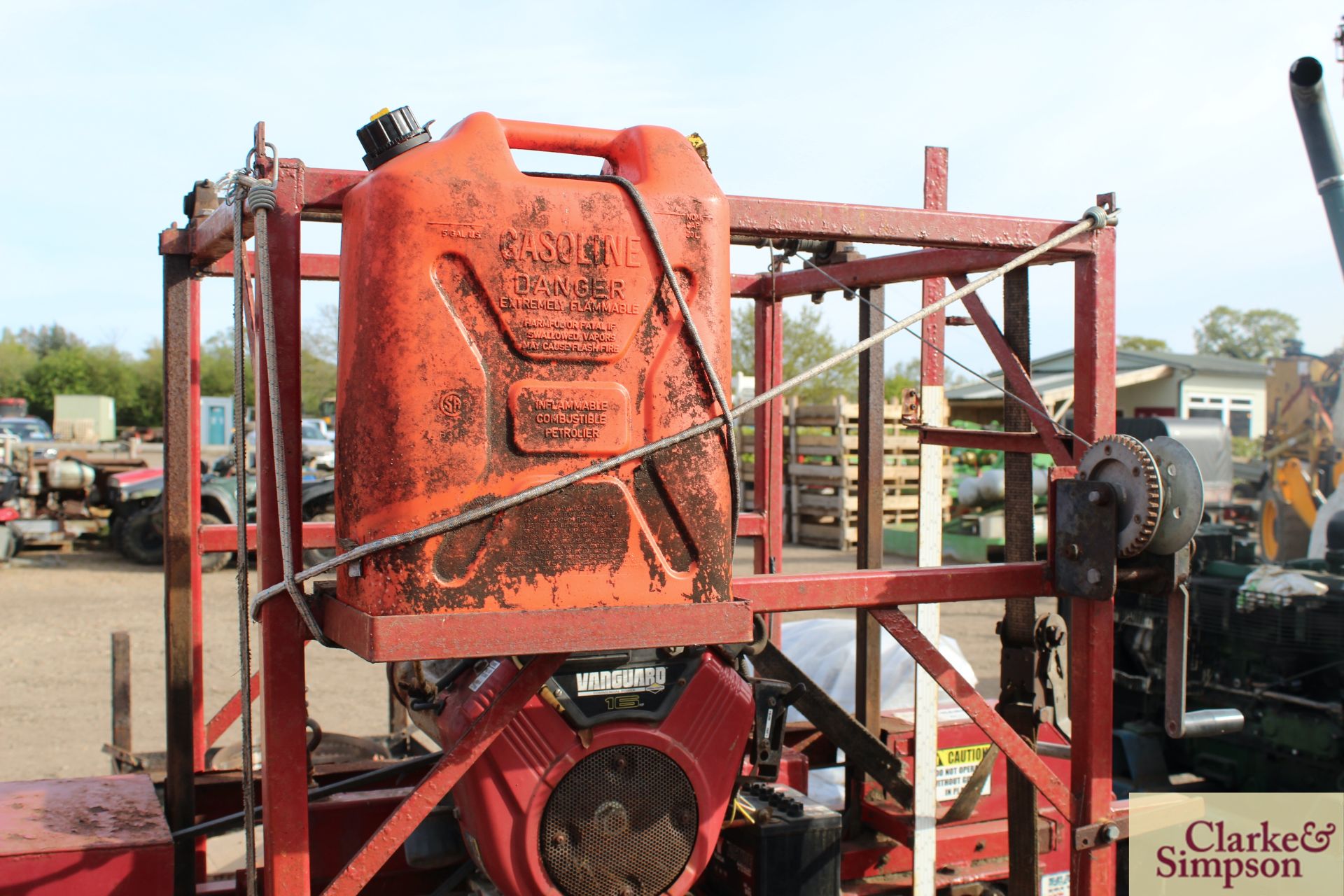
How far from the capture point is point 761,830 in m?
2.93

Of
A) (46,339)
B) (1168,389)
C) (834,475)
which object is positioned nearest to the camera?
(834,475)

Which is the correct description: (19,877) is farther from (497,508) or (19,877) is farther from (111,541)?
(111,541)

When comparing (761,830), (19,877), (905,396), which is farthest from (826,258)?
(19,877)

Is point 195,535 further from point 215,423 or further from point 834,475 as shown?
point 215,423

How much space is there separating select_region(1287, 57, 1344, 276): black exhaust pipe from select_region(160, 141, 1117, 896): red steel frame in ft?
10.7

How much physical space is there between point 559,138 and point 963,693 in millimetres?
1483

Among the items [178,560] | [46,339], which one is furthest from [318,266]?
[46,339]

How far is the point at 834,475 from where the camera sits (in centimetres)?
1583

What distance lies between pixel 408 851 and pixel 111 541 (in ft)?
45.0

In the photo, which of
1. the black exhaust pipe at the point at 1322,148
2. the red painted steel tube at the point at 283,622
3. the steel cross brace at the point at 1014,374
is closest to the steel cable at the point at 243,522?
the red painted steel tube at the point at 283,622

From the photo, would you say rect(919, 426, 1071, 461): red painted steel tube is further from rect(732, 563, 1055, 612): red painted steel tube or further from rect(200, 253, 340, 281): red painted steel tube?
rect(200, 253, 340, 281): red painted steel tube

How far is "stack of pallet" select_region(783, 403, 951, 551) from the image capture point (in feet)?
51.1

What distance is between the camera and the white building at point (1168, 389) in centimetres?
2117

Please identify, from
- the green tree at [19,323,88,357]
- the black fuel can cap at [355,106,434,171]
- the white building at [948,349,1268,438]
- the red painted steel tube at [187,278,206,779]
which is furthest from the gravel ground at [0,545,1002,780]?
the green tree at [19,323,88,357]
